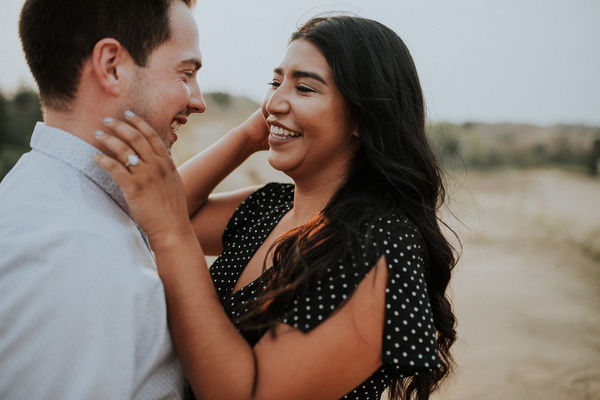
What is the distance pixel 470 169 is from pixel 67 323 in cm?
1415

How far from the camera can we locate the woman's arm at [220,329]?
5.33ft

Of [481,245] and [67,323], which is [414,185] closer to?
[67,323]

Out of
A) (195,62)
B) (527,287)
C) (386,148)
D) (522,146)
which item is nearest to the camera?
(195,62)

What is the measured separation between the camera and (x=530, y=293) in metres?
7.70

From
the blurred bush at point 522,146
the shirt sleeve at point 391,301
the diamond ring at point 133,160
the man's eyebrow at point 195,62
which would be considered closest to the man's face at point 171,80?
the man's eyebrow at point 195,62

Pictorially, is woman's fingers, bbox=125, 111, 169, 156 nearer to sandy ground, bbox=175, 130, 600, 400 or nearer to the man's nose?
the man's nose

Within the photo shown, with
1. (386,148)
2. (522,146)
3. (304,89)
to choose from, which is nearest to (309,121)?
(304,89)

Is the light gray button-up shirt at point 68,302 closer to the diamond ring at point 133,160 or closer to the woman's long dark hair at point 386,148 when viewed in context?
the diamond ring at point 133,160

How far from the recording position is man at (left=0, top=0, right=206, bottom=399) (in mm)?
1421

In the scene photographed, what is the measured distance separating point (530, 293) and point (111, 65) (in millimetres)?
7672

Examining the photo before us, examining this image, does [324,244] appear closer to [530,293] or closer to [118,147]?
[118,147]

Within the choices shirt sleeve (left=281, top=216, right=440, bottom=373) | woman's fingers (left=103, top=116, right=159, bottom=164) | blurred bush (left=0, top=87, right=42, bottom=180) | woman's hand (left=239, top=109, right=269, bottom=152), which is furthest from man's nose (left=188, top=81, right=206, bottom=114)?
blurred bush (left=0, top=87, right=42, bottom=180)

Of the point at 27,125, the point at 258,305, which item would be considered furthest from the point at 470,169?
the point at 258,305

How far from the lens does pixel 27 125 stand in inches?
495
